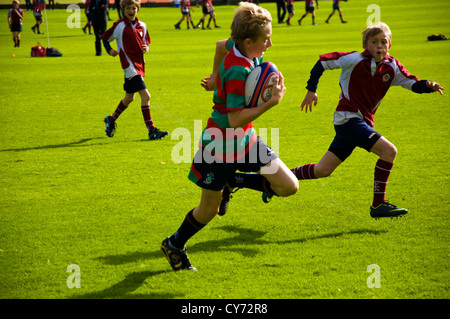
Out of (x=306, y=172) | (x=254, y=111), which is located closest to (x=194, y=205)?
(x=306, y=172)

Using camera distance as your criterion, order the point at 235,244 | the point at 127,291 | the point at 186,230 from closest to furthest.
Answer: the point at 127,291 < the point at 186,230 < the point at 235,244

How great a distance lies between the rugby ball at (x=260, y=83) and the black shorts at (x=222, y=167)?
577 millimetres

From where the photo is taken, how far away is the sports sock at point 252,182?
5352 millimetres

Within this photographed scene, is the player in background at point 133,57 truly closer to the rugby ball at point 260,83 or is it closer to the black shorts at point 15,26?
the rugby ball at point 260,83

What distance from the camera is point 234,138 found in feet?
15.3

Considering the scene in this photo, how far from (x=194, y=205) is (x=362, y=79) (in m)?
2.49

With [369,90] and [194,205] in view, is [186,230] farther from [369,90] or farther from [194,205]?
[369,90]

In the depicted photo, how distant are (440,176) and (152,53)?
1846 centimetres

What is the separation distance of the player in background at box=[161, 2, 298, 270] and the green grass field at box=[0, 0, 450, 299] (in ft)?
1.90

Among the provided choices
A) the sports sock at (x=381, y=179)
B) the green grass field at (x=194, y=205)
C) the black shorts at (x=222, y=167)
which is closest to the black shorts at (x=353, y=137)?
the sports sock at (x=381, y=179)

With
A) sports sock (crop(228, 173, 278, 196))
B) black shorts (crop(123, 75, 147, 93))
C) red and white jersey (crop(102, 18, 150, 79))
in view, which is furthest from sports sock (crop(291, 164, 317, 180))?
red and white jersey (crop(102, 18, 150, 79))

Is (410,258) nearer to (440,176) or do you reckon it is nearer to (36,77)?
(440,176)
